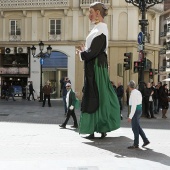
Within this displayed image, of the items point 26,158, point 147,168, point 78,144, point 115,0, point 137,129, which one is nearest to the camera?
point 147,168

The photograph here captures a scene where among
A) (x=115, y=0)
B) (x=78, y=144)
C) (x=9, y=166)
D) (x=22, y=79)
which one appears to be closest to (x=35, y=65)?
(x=22, y=79)

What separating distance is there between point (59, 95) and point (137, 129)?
25.0 m

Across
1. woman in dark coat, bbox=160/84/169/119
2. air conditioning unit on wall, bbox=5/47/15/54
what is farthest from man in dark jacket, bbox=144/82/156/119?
air conditioning unit on wall, bbox=5/47/15/54

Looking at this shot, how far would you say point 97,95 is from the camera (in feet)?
34.5

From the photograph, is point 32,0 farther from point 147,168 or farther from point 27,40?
point 147,168

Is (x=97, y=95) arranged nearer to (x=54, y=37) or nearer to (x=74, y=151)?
(x=74, y=151)

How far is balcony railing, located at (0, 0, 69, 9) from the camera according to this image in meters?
33.0

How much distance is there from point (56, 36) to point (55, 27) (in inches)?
30.2

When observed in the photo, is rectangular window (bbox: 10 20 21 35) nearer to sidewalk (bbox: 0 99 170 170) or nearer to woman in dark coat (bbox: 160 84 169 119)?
woman in dark coat (bbox: 160 84 169 119)

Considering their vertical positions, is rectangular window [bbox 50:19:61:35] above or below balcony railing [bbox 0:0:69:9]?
below

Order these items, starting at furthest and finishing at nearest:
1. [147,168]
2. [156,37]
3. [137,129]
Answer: [156,37], [137,129], [147,168]

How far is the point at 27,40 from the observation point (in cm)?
3372

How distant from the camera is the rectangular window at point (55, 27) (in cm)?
3359

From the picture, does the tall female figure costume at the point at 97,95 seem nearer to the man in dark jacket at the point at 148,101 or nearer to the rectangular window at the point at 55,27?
the man in dark jacket at the point at 148,101
